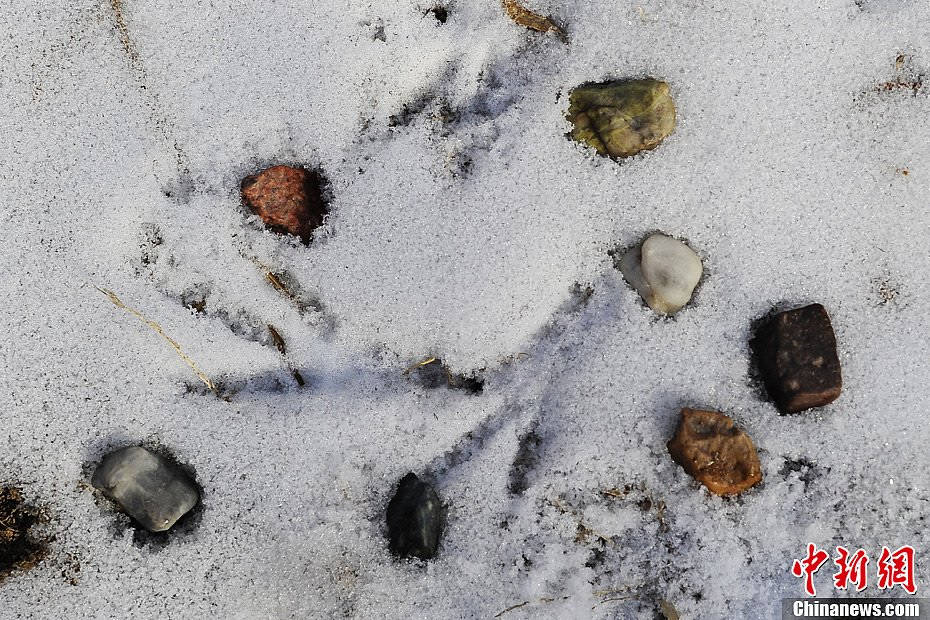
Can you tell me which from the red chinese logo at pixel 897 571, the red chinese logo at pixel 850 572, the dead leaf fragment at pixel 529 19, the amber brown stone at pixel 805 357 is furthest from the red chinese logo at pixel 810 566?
the dead leaf fragment at pixel 529 19

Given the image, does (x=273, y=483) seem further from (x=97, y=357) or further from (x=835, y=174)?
(x=835, y=174)

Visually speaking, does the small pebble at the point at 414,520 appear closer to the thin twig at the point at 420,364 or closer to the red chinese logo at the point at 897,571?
the thin twig at the point at 420,364

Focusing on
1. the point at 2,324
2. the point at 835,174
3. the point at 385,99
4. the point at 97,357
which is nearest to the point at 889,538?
the point at 835,174

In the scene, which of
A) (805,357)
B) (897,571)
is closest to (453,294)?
(805,357)

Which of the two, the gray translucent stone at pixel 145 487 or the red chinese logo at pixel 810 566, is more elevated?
the gray translucent stone at pixel 145 487

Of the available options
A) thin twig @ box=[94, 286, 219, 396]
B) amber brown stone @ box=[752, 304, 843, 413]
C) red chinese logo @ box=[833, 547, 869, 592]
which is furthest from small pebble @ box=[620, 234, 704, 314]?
thin twig @ box=[94, 286, 219, 396]

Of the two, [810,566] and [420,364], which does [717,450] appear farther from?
[420,364]
